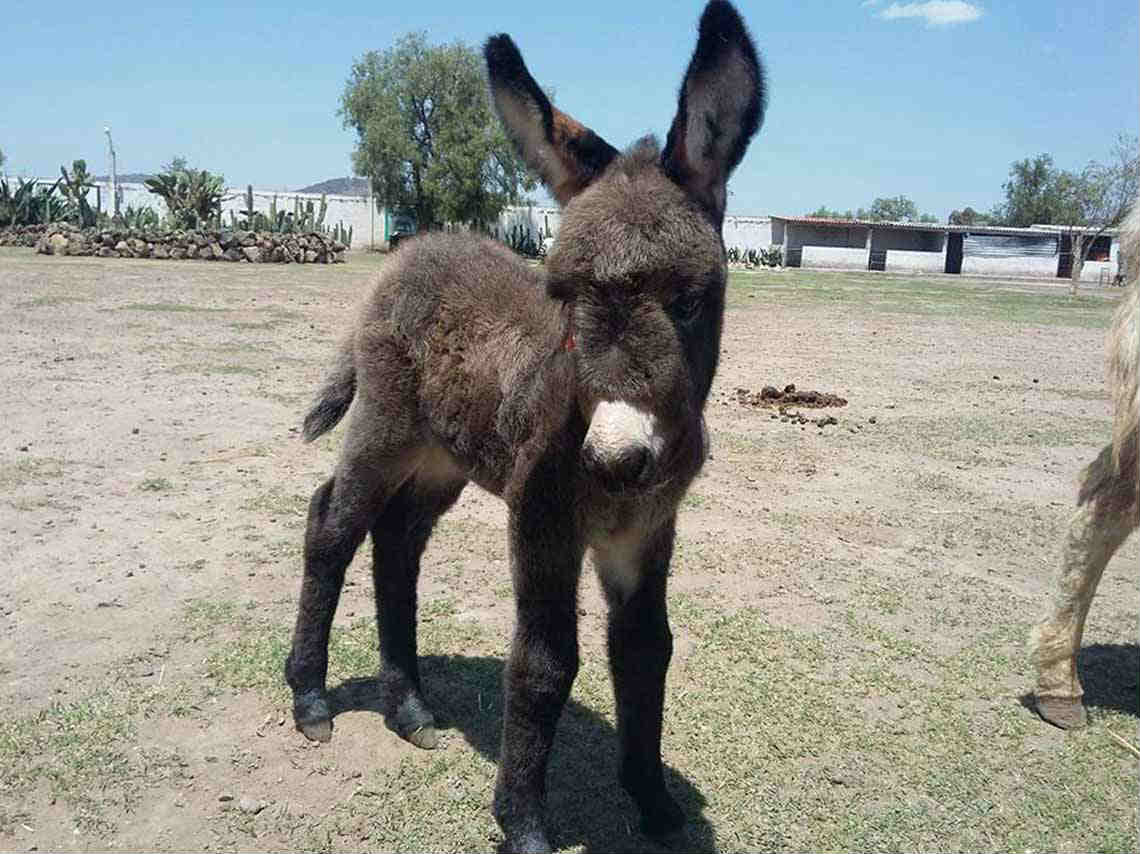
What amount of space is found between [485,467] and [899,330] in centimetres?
1849

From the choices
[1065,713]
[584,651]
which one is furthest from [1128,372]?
[584,651]

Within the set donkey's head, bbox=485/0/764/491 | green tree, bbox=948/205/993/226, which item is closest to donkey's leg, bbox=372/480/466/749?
donkey's head, bbox=485/0/764/491

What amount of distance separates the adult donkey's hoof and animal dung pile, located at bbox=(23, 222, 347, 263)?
32.4m

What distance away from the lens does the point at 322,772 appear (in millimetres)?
3820

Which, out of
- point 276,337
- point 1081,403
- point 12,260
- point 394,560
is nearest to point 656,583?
point 394,560

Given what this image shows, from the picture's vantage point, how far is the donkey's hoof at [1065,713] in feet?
14.4

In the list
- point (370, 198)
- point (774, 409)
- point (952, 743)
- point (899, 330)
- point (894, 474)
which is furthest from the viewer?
point (370, 198)

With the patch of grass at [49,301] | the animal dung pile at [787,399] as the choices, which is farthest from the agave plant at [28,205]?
the animal dung pile at [787,399]

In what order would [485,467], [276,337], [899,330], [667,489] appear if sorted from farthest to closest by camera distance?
[899,330], [276,337], [485,467], [667,489]

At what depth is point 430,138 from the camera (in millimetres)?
48750

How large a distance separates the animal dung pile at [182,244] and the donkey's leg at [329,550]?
32.2 metres

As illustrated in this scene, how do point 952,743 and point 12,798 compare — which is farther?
point 952,743

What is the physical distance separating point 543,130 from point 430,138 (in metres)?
48.9

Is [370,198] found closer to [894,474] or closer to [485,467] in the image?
[894,474]
